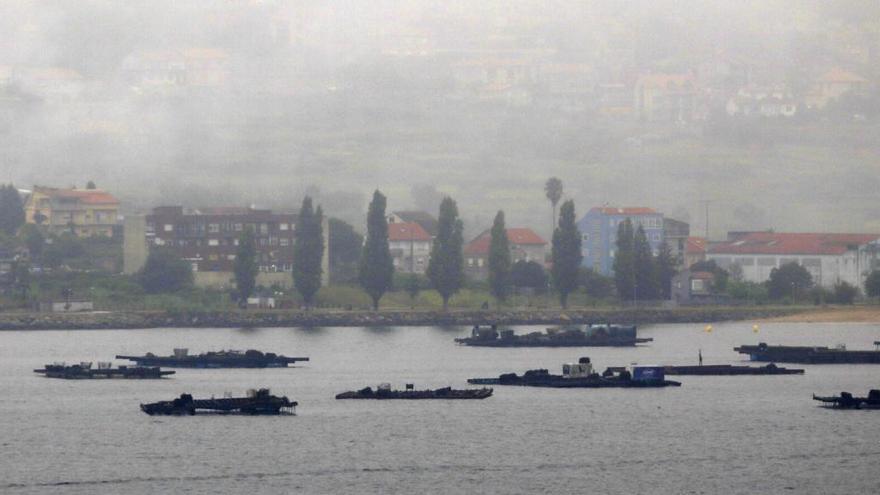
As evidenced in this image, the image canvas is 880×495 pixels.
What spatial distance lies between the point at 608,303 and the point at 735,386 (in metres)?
71.0

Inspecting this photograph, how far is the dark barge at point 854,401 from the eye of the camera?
265ft

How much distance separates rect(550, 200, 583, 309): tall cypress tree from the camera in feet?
513

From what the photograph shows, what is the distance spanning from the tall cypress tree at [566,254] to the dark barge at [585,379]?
6243 cm

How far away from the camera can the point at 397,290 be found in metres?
164

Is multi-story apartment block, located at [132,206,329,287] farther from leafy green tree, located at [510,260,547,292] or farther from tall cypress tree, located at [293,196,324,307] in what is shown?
tall cypress tree, located at [293,196,324,307]

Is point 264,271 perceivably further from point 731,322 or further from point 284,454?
point 284,454

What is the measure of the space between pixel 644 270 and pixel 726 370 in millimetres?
60386

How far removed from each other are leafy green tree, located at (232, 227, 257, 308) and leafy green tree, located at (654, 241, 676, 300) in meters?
34.0

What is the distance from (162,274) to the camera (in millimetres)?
162375

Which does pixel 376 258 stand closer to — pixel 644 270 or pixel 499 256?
pixel 499 256

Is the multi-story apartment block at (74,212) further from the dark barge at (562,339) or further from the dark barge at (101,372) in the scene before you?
the dark barge at (101,372)

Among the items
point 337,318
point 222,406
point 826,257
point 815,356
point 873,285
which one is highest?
point 826,257

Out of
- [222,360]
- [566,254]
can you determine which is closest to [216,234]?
[566,254]

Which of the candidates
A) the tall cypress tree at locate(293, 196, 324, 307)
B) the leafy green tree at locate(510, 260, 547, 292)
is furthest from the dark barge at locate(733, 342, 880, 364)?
the leafy green tree at locate(510, 260, 547, 292)
